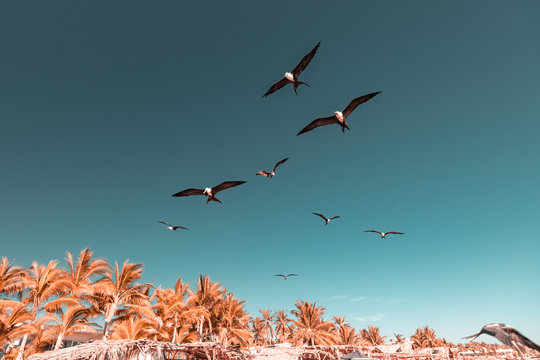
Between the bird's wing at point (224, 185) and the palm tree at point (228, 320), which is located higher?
the bird's wing at point (224, 185)

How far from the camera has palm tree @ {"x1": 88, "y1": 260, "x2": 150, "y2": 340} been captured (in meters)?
18.7

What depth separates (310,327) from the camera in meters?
31.7

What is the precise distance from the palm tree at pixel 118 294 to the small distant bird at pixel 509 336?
58.7ft

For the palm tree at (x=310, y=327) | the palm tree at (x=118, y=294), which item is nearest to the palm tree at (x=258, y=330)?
the palm tree at (x=310, y=327)

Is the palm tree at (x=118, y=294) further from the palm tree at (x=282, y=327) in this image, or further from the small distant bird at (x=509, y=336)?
the palm tree at (x=282, y=327)

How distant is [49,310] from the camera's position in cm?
1700

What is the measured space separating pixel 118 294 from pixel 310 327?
20.7 meters

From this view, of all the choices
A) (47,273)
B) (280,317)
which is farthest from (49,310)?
(280,317)

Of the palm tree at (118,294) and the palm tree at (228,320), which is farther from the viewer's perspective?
the palm tree at (228,320)

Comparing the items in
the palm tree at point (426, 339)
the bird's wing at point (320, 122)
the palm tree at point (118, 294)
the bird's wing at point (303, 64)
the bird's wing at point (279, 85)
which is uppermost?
the bird's wing at point (303, 64)

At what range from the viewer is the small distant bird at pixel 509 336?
6.61 meters

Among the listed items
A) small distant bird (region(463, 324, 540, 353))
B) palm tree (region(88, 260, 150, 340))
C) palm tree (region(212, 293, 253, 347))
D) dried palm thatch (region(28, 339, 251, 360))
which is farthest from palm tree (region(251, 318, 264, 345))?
small distant bird (region(463, 324, 540, 353))

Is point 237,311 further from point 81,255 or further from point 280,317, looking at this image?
point 280,317

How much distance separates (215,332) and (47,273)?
14.1m
